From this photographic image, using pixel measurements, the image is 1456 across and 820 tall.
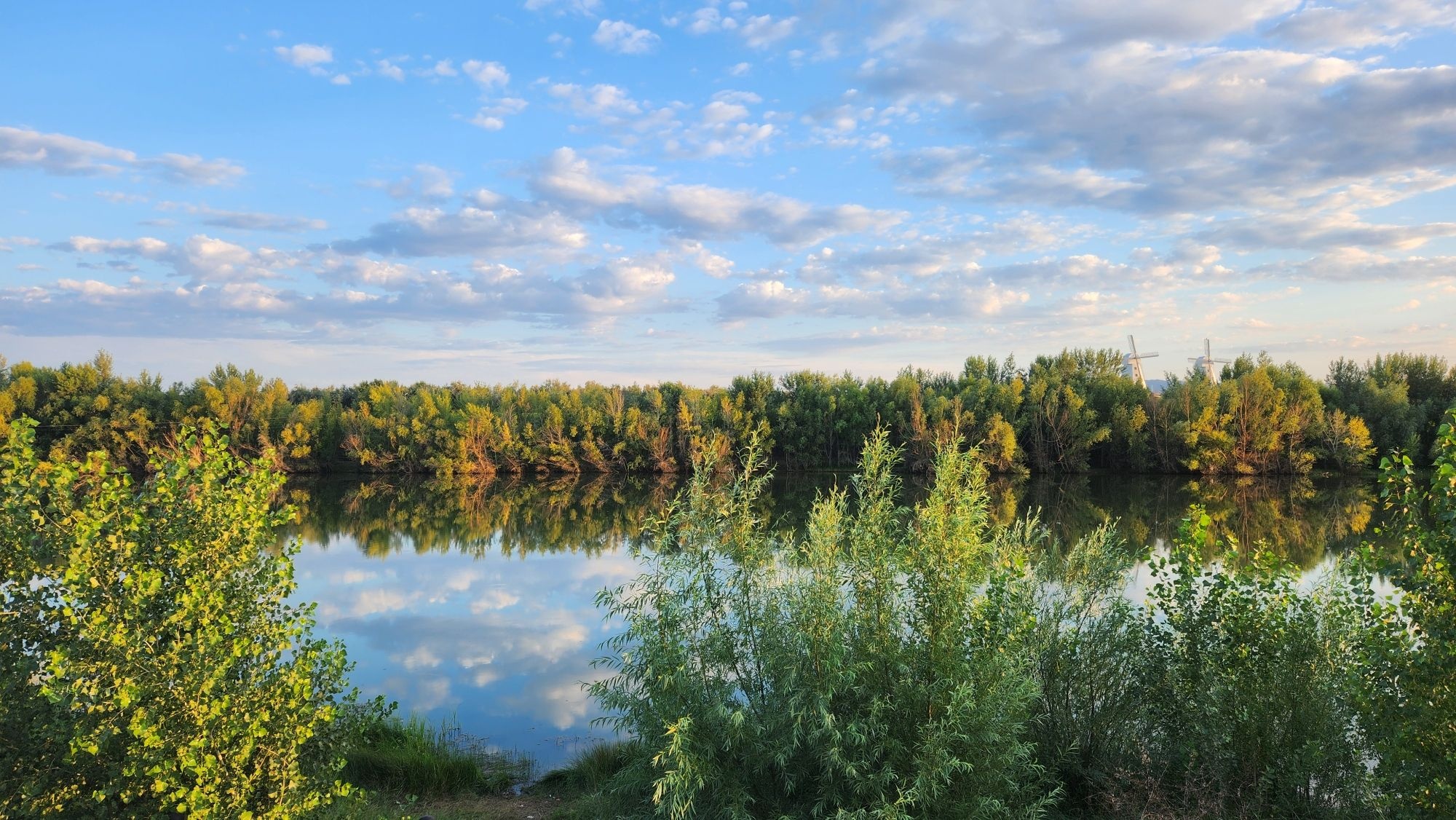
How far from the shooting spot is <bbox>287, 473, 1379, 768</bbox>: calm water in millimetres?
15438

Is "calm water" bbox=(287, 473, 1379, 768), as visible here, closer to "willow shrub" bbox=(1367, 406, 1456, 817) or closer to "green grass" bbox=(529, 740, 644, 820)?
"green grass" bbox=(529, 740, 644, 820)

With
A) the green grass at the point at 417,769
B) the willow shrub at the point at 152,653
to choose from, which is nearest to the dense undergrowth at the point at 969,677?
the willow shrub at the point at 152,653

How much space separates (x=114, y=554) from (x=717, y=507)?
4.04 meters

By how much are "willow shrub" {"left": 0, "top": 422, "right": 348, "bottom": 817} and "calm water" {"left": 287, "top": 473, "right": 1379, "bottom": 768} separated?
4.63m

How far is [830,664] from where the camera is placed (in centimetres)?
A: 618

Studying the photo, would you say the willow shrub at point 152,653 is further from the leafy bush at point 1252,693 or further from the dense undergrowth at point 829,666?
the leafy bush at point 1252,693

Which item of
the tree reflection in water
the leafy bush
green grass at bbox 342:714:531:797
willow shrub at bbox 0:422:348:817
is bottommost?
the tree reflection in water

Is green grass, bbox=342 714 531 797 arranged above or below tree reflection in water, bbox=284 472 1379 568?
above

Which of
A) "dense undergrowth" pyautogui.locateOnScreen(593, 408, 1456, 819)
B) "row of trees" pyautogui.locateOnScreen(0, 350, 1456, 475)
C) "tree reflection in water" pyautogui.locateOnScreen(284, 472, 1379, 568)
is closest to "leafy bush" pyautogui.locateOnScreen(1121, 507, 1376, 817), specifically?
"dense undergrowth" pyautogui.locateOnScreen(593, 408, 1456, 819)

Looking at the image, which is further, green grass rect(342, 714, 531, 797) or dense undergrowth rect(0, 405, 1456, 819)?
green grass rect(342, 714, 531, 797)

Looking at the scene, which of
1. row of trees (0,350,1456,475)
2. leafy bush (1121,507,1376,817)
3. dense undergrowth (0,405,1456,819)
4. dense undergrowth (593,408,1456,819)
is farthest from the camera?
row of trees (0,350,1456,475)

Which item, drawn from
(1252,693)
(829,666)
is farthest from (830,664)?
(1252,693)

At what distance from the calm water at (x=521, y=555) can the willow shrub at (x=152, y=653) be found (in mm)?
4632

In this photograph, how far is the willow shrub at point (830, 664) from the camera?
611 cm
